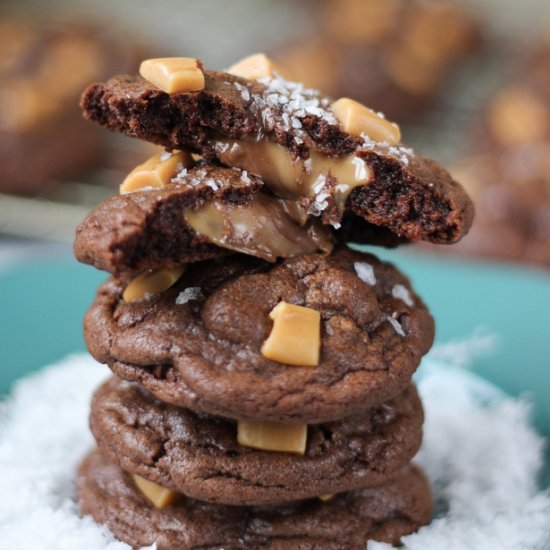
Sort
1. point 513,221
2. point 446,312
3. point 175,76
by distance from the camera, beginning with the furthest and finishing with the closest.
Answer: point 513,221, point 446,312, point 175,76

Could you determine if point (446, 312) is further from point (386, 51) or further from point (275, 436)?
point (386, 51)

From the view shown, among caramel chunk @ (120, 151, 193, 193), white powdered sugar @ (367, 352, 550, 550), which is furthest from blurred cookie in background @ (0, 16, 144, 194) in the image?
caramel chunk @ (120, 151, 193, 193)

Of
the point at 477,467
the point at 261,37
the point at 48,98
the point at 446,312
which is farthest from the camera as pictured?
the point at 261,37

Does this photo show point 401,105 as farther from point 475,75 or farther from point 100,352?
point 100,352

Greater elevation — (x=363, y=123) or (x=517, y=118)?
(x=517, y=118)

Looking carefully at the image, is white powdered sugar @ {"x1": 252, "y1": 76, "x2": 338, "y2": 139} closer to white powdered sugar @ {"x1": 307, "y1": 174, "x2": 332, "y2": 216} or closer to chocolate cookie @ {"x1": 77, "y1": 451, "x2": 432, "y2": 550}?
white powdered sugar @ {"x1": 307, "y1": 174, "x2": 332, "y2": 216}

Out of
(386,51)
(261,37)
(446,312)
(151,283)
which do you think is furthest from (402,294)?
(261,37)
